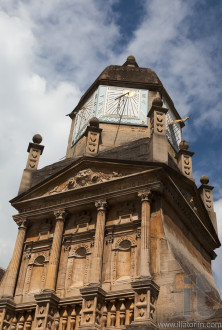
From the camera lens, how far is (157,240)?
14.4 metres

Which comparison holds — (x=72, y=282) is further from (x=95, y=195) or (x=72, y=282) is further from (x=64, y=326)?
(x=95, y=195)

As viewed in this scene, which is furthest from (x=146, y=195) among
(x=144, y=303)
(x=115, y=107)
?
(x=115, y=107)

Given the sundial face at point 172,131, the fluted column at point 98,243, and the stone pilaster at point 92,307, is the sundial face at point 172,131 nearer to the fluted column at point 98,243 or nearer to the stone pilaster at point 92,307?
the fluted column at point 98,243

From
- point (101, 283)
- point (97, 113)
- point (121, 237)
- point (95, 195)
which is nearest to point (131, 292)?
point (101, 283)

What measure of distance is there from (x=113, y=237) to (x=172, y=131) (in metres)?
8.19

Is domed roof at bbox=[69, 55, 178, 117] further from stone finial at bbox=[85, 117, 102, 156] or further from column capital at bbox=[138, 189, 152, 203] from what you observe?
column capital at bbox=[138, 189, 152, 203]

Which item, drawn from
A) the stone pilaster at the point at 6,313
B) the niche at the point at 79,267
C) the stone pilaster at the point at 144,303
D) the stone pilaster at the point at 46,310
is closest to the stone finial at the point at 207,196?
the niche at the point at 79,267

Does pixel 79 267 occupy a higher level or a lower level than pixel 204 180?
lower

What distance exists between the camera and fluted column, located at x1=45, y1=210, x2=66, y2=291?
15141 millimetres

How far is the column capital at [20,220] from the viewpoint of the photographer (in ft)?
57.3

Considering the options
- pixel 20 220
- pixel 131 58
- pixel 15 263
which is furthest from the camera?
pixel 131 58

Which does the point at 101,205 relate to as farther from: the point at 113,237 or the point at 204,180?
the point at 204,180

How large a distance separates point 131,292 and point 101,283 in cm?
131

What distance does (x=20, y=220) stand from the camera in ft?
57.7
